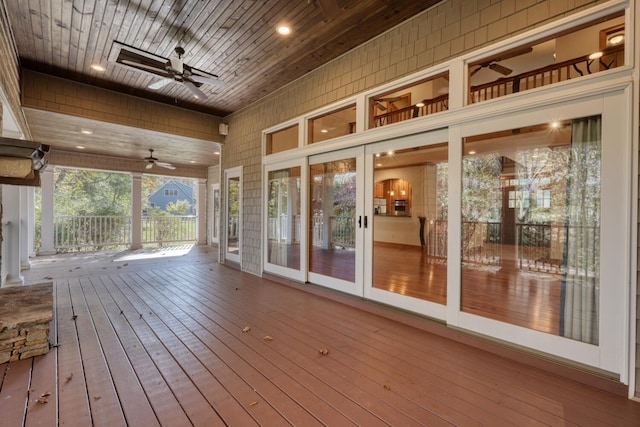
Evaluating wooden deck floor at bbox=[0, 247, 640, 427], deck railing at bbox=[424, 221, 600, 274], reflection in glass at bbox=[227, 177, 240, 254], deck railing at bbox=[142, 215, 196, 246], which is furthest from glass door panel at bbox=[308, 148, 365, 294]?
deck railing at bbox=[142, 215, 196, 246]

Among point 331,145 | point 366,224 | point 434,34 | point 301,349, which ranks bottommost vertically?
point 301,349

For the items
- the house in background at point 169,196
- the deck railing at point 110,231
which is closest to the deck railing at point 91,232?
the deck railing at point 110,231

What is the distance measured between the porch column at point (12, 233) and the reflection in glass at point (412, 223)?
577 cm

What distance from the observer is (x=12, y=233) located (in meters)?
4.65

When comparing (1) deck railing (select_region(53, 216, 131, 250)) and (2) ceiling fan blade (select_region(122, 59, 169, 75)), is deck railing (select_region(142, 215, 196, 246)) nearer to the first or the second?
(1) deck railing (select_region(53, 216, 131, 250))

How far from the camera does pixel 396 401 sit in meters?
1.90

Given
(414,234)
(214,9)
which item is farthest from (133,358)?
(414,234)

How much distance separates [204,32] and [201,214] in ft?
27.3

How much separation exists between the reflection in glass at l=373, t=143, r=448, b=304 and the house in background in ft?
54.4

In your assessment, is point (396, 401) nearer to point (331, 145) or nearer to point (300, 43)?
point (331, 145)

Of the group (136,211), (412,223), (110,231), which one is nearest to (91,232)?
(110,231)

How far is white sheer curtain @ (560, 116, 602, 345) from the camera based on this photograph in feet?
7.15

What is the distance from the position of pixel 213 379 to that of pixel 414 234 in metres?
6.61

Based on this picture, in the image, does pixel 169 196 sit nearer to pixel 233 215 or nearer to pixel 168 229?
pixel 168 229
